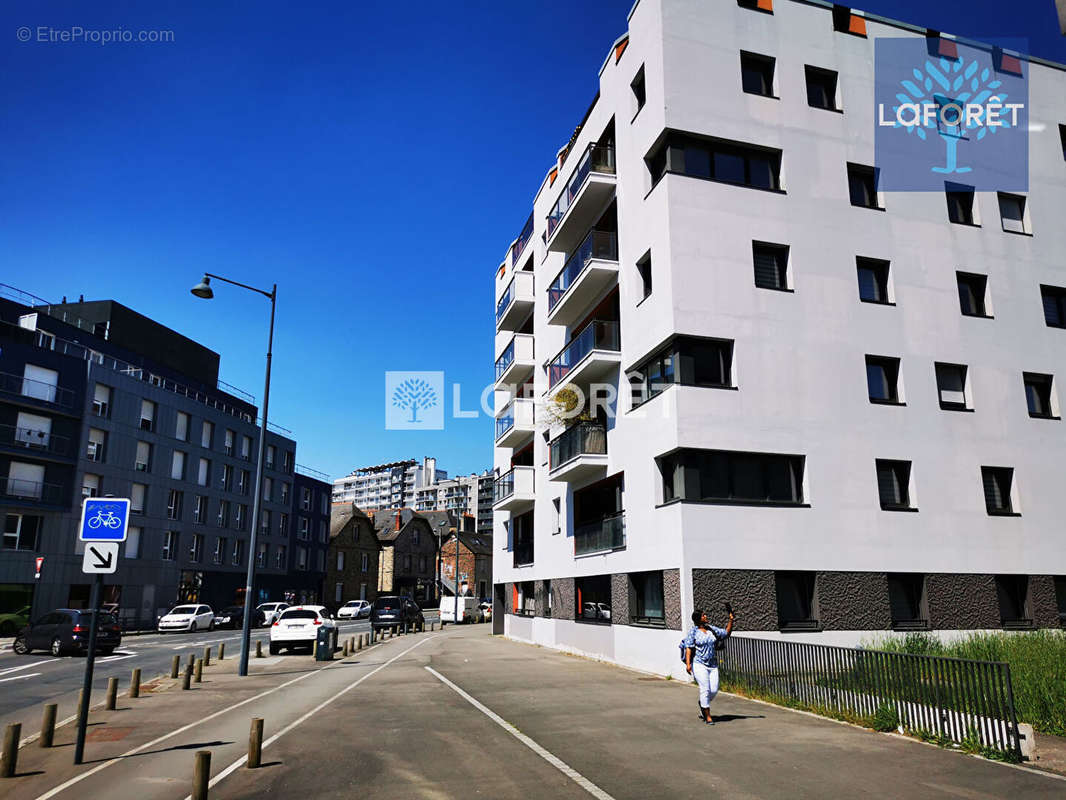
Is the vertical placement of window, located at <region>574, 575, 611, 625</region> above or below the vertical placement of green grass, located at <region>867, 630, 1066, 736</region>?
above

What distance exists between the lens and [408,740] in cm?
1012

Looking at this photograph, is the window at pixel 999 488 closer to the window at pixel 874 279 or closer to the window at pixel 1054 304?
Answer: the window at pixel 874 279

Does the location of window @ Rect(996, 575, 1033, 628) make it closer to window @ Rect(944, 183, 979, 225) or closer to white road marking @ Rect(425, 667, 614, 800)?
window @ Rect(944, 183, 979, 225)

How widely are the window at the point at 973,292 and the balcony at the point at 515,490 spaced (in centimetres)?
1786

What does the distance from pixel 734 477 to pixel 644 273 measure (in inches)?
271

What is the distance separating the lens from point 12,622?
35062 millimetres

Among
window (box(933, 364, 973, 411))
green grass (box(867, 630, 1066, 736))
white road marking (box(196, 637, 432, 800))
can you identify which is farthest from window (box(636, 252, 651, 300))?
white road marking (box(196, 637, 432, 800))

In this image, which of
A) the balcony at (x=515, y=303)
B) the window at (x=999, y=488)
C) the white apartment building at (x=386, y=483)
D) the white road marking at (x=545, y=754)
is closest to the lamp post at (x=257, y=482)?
the white road marking at (x=545, y=754)

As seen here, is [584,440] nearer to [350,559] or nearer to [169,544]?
[169,544]

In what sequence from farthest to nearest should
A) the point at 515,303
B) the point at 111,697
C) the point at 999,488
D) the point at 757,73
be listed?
the point at 515,303 < the point at 757,73 < the point at 999,488 < the point at 111,697

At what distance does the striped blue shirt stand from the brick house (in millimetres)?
64542

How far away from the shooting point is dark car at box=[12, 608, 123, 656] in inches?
976

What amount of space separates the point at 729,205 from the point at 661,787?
1657cm

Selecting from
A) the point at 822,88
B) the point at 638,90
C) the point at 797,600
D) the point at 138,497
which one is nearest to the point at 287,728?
the point at 797,600
